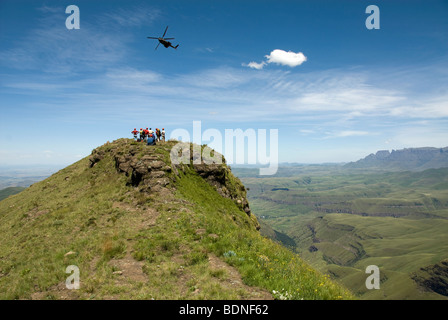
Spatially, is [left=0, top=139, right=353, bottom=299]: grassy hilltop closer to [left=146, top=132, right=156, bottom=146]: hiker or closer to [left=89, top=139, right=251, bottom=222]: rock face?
[left=89, top=139, right=251, bottom=222]: rock face

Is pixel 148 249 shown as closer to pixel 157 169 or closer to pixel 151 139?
pixel 157 169

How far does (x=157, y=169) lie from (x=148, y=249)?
49.8 ft

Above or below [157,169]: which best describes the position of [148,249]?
below

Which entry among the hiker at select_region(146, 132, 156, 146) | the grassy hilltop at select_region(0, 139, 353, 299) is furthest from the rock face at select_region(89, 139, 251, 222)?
the hiker at select_region(146, 132, 156, 146)

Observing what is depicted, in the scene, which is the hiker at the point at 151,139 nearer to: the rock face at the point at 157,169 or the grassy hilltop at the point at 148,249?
the rock face at the point at 157,169

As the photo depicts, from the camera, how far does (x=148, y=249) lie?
14.8 meters

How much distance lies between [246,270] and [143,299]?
5123 millimetres

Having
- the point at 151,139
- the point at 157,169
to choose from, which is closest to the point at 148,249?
the point at 157,169

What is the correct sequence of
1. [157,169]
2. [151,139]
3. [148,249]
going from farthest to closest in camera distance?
[151,139], [157,169], [148,249]

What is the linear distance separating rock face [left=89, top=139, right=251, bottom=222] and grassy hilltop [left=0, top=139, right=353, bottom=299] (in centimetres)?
20

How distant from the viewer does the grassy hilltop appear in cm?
1046

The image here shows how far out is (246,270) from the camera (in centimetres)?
1140
